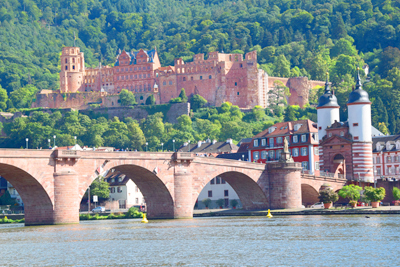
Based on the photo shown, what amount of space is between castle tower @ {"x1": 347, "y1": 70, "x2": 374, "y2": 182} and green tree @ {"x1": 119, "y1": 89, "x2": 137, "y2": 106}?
303ft

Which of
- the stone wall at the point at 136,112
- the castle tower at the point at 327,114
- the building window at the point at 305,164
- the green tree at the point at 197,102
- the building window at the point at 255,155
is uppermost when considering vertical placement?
the green tree at the point at 197,102

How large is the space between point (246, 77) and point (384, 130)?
38843 millimetres

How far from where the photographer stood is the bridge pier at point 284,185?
92.8 meters

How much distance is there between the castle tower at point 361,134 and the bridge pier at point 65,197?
4034 centimetres

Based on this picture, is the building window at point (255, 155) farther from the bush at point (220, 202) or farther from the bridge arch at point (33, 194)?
the bridge arch at point (33, 194)

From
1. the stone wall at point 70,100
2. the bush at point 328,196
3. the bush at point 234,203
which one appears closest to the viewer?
the bush at point 328,196

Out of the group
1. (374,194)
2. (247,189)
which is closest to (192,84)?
(247,189)

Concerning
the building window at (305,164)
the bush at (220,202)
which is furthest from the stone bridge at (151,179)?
the bush at (220,202)

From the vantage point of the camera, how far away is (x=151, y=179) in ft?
274

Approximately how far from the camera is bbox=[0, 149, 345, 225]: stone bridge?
243ft

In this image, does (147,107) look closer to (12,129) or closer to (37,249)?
(12,129)

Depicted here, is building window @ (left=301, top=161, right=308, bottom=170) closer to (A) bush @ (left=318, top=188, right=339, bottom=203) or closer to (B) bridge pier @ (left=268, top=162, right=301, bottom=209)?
(B) bridge pier @ (left=268, top=162, right=301, bottom=209)

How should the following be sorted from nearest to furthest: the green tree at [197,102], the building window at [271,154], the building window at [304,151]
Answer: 1. the building window at [304,151]
2. the building window at [271,154]
3. the green tree at [197,102]

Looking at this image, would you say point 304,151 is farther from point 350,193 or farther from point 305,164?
point 350,193
